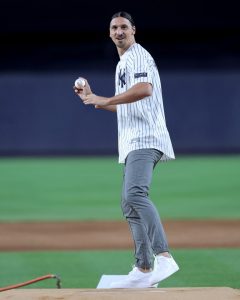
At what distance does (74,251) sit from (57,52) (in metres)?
15.2

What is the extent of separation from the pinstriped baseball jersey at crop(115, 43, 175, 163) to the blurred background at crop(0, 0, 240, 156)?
16.2m

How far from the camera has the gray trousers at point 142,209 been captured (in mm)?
5660

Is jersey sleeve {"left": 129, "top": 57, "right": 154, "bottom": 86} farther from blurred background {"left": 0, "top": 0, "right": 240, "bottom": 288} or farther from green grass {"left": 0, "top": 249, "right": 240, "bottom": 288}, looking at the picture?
blurred background {"left": 0, "top": 0, "right": 240, "bottom": 288}

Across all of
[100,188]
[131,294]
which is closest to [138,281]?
[131,294]

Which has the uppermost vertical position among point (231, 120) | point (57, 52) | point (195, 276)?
point (57, 52)

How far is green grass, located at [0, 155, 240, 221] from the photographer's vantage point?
11.8 meters

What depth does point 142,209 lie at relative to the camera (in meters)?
5.65

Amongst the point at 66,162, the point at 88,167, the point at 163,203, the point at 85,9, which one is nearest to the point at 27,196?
the point at 163,203

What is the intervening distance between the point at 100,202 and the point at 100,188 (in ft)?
6.81

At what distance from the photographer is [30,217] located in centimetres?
1126

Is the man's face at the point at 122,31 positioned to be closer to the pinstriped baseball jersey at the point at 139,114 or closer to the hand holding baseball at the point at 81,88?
the pinstriped baseball jersey at the point at 139,114

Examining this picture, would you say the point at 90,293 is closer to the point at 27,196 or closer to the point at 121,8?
the point at 27,196

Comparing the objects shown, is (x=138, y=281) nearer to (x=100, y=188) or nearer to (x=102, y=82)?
(x=100, y=188)

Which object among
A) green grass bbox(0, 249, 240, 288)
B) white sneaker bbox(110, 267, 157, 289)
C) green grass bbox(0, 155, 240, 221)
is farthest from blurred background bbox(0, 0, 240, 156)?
white sneaker bbox(110, 267, 157, 289)
